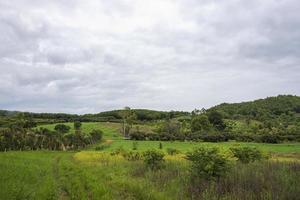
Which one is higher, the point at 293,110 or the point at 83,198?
the point at 293,110

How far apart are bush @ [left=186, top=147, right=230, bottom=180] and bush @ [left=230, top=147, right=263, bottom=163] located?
10335 millimetres

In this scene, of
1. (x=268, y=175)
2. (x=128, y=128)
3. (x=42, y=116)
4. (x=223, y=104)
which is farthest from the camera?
(x=223, y=104)

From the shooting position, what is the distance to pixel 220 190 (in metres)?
12.5

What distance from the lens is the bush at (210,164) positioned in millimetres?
15383

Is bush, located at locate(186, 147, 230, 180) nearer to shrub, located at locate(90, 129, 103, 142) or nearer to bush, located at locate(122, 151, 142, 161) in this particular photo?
bush, located at locate(122, 151, 142, 161)

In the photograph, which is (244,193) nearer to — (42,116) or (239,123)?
(239,123)

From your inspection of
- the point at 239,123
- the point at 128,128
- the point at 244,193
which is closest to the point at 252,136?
the point at 239,123

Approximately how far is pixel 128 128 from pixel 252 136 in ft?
125

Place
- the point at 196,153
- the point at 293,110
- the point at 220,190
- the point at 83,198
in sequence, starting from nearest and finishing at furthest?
the point at 83,198 < the point at 220,190 < the point at 196,153 < the point at 293,110

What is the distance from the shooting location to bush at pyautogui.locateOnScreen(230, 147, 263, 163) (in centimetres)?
2589

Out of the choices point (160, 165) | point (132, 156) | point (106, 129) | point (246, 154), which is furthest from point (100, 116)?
point (160, 165)

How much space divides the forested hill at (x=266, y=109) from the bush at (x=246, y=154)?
84.1 meters

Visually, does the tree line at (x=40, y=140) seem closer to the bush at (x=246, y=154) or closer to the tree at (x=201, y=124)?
the tree at (x=201, y=124)

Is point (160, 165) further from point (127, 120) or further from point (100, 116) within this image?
point (100, 116)
